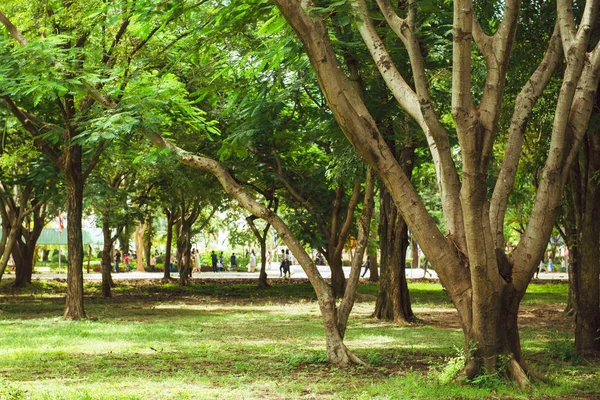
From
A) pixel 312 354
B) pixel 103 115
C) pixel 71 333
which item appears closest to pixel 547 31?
pixel 312 354

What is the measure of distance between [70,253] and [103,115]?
16.6ft

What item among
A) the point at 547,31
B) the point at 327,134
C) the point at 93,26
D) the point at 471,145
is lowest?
the point at 471,145

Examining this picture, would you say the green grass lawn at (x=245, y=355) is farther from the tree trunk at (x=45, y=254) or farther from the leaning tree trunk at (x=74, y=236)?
the tree trunk at (x=45, y=254)

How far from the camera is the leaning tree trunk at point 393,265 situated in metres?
18.6

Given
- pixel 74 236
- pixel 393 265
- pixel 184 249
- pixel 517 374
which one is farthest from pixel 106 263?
pixel 517 374

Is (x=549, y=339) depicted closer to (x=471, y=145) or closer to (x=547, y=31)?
(x=547, y=31)

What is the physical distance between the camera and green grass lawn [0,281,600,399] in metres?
8.78

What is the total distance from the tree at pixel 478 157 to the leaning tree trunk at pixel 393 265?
8.91m

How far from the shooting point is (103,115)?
584 inches

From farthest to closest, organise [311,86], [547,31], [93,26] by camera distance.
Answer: [311,86] < [93,26] < [547,31]

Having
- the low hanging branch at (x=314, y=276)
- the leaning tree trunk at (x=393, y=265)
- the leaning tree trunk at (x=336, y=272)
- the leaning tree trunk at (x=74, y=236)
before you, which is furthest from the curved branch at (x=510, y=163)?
the leaning tree trunk at (x=336, y=272)

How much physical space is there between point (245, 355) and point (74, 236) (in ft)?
25.3

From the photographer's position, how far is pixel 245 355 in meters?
12.4

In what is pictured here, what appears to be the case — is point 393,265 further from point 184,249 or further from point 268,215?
point 184,249
